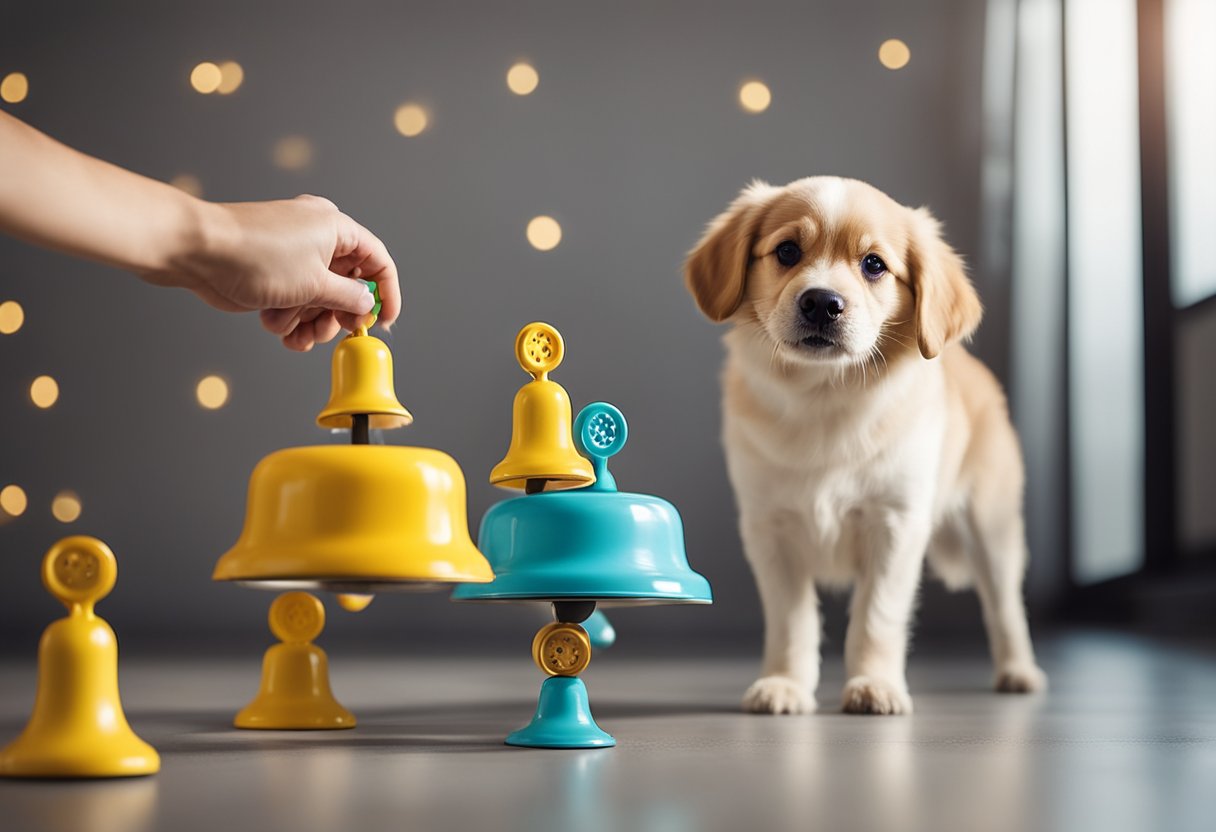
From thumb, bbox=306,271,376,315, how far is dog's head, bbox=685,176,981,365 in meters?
0.71

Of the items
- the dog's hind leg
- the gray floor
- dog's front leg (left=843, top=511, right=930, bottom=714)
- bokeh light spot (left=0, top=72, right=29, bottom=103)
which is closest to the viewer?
the gray floor

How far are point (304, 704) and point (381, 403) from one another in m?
0.50

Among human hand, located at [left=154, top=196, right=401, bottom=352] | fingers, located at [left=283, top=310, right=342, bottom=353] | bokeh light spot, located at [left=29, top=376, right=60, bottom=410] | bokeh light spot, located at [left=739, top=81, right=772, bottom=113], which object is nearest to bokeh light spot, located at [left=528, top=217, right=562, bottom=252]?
bokeh light spot, located at [left=739, top=81, right=772, bottom=113]

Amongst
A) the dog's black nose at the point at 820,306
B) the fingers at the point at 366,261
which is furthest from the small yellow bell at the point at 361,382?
the dog's black nose at the point at 820,306

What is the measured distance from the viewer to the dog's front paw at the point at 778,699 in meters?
1.79

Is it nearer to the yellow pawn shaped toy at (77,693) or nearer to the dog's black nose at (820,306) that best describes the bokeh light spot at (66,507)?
the dog's black nose at (820,306)

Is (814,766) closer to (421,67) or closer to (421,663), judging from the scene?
(421,663)

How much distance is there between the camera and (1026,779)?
118 cm

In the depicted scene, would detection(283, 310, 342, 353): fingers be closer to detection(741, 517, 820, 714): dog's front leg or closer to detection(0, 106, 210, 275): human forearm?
detection(0, 106, 210, 275): human forearm

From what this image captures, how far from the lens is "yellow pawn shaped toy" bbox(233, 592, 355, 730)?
1.55 metres

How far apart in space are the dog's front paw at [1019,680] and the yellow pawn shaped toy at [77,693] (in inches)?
63.7

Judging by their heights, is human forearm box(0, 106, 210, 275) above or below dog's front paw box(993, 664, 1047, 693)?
above

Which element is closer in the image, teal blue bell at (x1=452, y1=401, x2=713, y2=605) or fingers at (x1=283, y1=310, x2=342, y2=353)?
teal blue bell at (x1=452, y1=401, x2=713, y2=605)

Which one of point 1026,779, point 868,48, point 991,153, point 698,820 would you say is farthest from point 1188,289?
point 698,820
